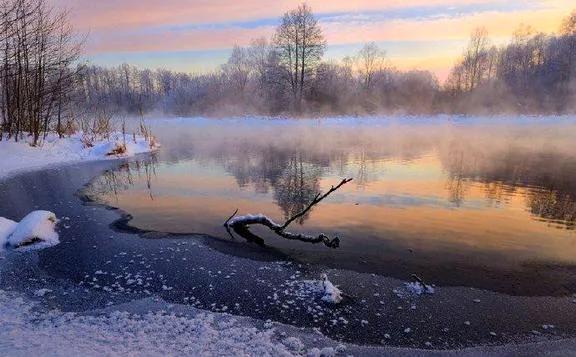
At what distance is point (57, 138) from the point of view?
2266cm

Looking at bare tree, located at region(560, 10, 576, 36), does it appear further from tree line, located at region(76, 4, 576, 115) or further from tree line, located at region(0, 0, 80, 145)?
tree line, located at region(0, 0, 80, 145)

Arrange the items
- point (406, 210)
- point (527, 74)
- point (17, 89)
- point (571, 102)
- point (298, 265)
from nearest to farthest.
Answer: point (298, 265)
point (406, 210)
point (17, 89)
point (571, 102)
point (527, 74)

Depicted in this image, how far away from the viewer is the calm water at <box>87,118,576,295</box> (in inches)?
271

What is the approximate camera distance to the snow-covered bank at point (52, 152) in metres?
17.5

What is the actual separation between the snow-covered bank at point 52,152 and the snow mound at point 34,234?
906 centimetres

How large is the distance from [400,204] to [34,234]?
8725 mm

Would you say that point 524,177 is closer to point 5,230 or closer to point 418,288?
point 418,288

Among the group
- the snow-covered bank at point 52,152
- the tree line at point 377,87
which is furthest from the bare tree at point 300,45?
the snow-covered bank at point 52,152

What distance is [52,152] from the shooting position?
2016cm

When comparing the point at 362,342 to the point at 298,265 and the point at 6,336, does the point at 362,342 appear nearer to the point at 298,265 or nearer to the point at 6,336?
the point at 298,265

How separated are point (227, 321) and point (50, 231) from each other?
541 centimetres

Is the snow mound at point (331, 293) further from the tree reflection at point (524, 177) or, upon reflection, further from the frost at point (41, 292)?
the tree reflection at point (524, 177)

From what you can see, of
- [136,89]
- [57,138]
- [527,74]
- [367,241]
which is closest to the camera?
[367,241]

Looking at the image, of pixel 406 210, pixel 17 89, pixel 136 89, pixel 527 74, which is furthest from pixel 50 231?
pixel 136 89
